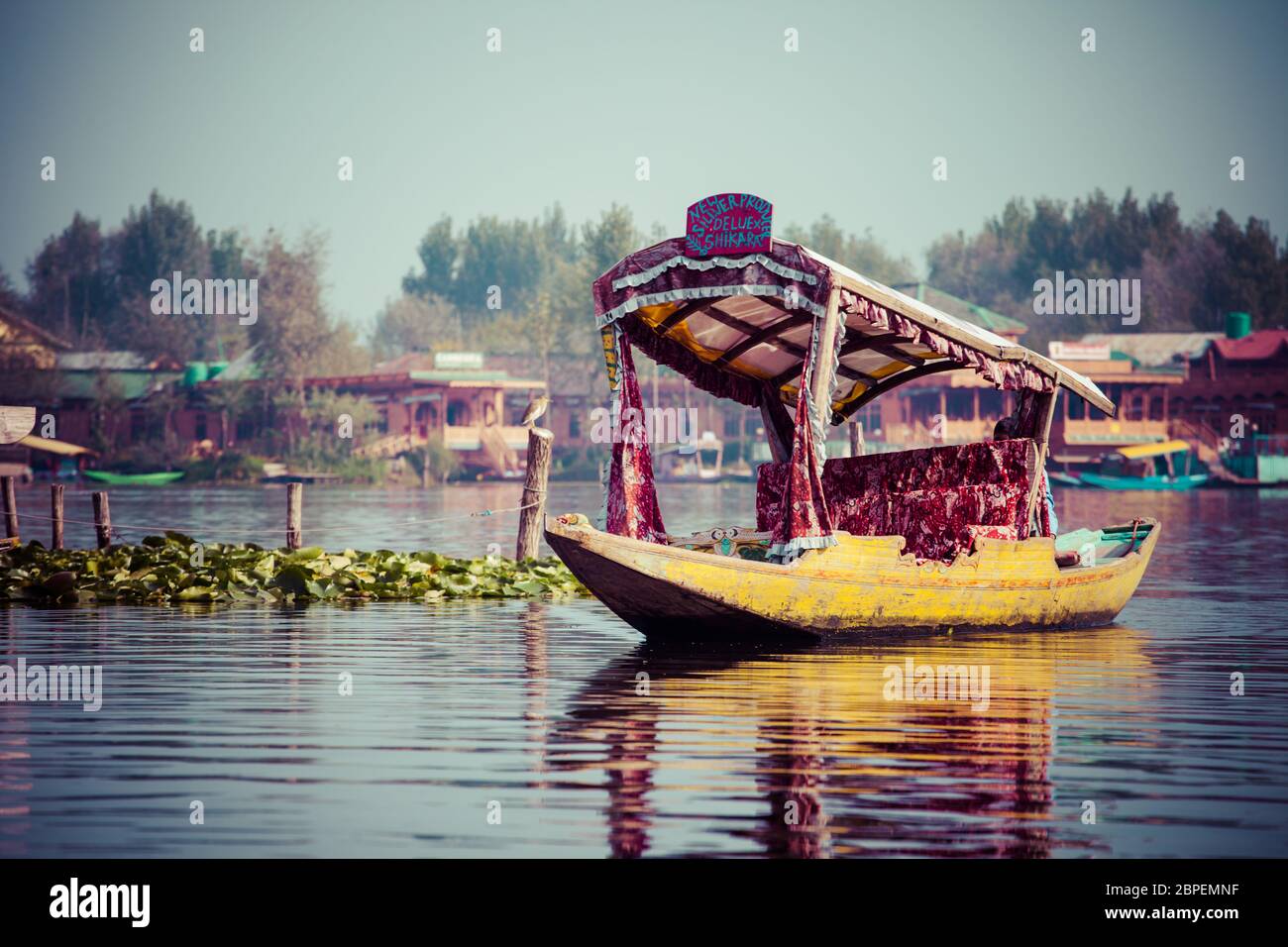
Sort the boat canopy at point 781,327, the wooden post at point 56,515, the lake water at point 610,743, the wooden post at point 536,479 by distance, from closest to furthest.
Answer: the lake water at point 610,743 → the boat canopy at point 781,327 → the wooden post at point 536,479 → the wooden post at point 56,515

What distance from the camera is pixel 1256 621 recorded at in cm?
1538

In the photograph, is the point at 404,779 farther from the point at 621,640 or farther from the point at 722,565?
the point at 621,640

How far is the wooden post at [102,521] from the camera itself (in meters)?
18.6

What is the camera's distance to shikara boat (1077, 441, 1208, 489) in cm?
5566

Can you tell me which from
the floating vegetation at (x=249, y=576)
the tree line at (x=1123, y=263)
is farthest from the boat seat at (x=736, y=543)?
the tree line at (x=1123, y=263)

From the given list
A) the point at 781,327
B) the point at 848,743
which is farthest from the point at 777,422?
the point at 848,743

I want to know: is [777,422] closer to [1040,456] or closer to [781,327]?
[781,327]

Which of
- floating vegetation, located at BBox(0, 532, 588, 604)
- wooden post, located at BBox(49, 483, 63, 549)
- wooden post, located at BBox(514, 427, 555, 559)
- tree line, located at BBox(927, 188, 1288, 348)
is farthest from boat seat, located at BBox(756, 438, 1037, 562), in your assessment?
tree line, located at BBox(927, 188, 1288, 348)

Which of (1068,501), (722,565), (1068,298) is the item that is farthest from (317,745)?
(1068,298)

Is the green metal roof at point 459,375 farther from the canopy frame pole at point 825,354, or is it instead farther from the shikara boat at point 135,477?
the canopy frame pole at point 825,354

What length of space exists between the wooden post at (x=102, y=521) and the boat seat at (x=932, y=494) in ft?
27.6

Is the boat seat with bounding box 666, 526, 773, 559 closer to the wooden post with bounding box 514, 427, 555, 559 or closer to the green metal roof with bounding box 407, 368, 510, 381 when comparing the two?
the wooden post with bounding box 514, 427, 555, 559

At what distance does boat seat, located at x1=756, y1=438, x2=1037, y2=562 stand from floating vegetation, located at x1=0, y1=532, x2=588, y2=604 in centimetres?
412

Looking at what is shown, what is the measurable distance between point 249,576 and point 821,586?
7.16 meters
